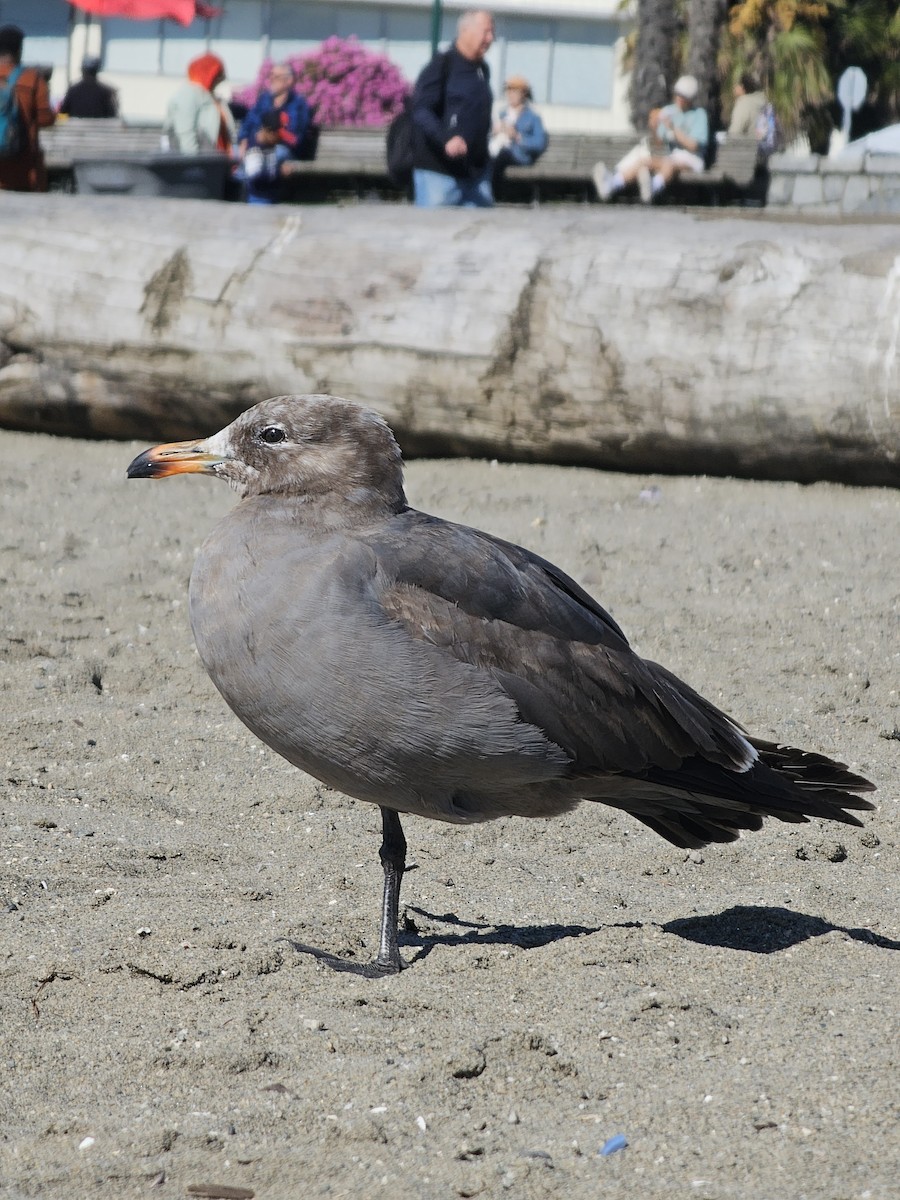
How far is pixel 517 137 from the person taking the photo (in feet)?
53.2

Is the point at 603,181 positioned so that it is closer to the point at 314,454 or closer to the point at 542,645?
the point at 314,454

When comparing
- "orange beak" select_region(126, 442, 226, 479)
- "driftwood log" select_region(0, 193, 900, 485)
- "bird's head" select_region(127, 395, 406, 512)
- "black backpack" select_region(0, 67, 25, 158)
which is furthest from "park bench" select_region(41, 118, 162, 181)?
"bird's head" select_region(127, 395, 406, 512)

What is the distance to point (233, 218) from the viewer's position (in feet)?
27.4

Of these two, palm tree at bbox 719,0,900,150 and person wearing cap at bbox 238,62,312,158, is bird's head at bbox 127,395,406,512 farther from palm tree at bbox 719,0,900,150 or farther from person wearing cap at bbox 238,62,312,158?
palm tree at bbox 719,0,900,150

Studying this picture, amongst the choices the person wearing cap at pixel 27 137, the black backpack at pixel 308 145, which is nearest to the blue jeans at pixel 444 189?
the person wearing cap at pixel 27 137

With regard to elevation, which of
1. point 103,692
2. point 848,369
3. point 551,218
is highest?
point 551,218

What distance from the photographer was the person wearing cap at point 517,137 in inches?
626

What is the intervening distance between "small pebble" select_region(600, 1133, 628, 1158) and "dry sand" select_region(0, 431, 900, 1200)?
25mm

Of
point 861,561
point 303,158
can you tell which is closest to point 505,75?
point 303,158

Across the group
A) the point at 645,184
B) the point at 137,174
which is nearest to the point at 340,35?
the point at 645,184

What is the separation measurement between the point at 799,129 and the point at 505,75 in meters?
9.33

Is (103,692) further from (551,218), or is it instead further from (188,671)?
(551,218)

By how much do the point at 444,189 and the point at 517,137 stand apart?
587 centimetres

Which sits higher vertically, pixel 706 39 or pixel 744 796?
pixel 706 39
